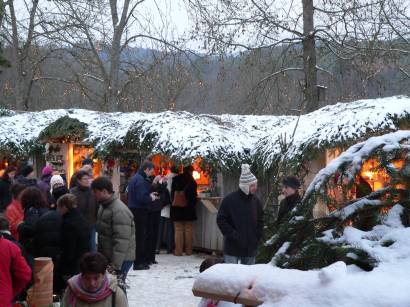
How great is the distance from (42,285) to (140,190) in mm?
4090

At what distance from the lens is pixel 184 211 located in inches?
504

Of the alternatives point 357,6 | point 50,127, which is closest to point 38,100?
point 50,127

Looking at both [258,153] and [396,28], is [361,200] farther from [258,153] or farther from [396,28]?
[396,28]

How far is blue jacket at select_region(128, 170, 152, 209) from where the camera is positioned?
1073 cm

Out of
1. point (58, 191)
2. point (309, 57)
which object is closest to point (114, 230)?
point (58, 191)

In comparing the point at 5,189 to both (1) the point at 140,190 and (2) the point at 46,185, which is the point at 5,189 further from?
(1) the point at 140,190

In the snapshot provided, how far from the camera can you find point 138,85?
28906 mm

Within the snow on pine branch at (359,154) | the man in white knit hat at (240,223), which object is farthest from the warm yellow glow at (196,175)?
the snow on pine branch at (359,154)

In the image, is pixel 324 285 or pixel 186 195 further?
pixel 186 195

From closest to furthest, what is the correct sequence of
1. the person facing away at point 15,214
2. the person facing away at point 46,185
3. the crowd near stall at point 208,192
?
the crowd near stall at point 208,192 < the person facing away at point 15,214 < the person facing away at point 46,185

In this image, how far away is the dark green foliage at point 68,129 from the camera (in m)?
15.4

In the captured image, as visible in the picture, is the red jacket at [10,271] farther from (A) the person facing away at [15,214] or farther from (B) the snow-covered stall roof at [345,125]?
(B) the snow-covered stall roof at [345,125]

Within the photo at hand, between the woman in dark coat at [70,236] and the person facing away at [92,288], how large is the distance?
2217mm

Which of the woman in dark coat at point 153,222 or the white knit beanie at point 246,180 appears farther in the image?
the woman in dark coat at point 153,222
